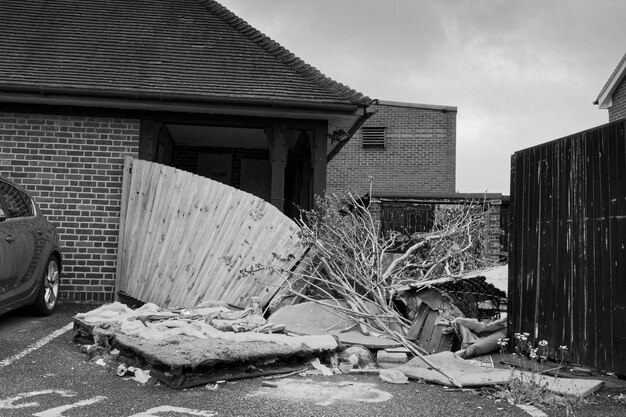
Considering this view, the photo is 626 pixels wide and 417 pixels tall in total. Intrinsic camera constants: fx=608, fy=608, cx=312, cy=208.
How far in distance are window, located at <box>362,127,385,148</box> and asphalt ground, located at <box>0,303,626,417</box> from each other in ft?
67.9

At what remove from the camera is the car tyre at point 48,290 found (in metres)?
7.00

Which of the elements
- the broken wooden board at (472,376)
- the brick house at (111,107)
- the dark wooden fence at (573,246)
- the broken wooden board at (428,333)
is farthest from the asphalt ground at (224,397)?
the brick house at (111,107)

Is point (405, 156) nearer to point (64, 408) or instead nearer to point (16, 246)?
point (16, 246)

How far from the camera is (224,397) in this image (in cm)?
415

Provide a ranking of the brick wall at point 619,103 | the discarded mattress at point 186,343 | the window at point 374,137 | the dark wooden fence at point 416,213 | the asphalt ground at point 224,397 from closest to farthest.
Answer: the asphalt ground at point 224,397 → the discarded mattress at point 186,343 → the dark wooden fence at point 416,213 → the brick wall at point 619,103 → the window at point 374,137

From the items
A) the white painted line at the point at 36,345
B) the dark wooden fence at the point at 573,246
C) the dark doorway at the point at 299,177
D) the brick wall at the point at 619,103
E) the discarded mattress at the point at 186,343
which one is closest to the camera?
the discarded mattress at the point at 186,343

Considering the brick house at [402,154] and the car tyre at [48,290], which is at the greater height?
the brick house at [402,154]

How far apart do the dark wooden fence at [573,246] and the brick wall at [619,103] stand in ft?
48.9

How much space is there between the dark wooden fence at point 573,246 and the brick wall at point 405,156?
61.2 ft

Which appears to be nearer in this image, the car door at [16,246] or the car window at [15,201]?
the car door at [16,246]

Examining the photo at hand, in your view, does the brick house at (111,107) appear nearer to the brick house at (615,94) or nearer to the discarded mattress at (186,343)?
the discarded mattress at (186,343)

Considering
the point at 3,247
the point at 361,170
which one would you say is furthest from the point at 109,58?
the point at 361,170

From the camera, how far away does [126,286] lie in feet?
28.6

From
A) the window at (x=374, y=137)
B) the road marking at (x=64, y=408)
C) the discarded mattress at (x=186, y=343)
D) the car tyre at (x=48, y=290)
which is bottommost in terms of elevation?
the road marking at (x=64, y=408)
